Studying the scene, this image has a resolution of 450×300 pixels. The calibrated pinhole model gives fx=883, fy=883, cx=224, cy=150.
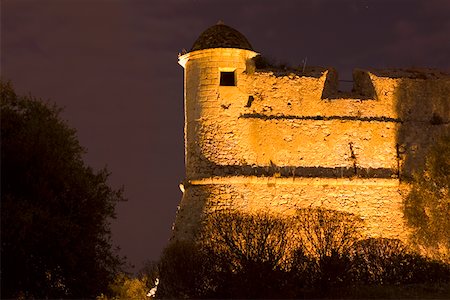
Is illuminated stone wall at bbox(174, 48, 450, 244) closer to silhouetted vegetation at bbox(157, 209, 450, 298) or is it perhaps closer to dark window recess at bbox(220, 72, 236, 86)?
dark window recess at bbox(220, 72, 236, 86)

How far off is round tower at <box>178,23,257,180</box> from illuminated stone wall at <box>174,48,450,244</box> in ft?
0.09

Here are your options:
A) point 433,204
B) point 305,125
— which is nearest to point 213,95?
point 305,125

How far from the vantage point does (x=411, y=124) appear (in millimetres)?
26547

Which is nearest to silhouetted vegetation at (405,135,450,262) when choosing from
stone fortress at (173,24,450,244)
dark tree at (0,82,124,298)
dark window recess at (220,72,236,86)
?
stone fortress at (173,24,450,244)

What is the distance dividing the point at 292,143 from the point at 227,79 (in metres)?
2.65

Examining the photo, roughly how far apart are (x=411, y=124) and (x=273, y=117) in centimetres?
437

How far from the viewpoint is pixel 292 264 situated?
68.9ft

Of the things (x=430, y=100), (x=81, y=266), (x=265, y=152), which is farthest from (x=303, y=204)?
(x=81, y=266)

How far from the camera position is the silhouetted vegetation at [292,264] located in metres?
20.1

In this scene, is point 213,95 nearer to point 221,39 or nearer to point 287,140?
point 221,39

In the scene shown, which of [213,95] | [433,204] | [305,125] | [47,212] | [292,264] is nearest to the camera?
[47,212]

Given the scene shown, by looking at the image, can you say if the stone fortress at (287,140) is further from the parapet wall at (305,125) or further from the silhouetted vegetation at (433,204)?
the silhouetted vegetation at (433,204)

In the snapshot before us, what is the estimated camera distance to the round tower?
25125mm

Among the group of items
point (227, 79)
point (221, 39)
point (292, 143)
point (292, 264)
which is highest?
point (221, 39)
